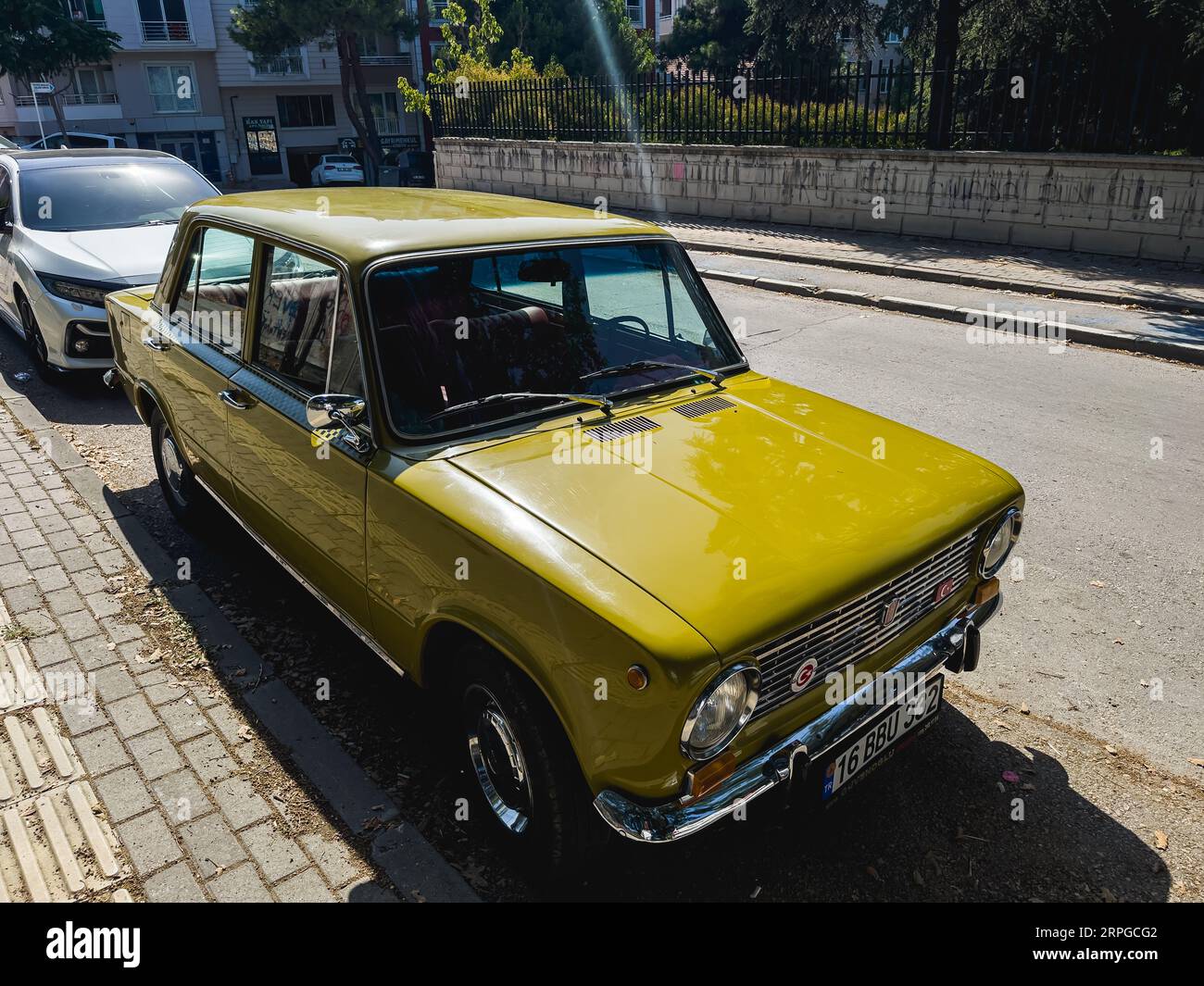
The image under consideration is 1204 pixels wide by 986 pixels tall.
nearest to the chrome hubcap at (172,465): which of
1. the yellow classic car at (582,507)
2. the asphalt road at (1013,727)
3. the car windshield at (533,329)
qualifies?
the asphalt road at (1013,727)

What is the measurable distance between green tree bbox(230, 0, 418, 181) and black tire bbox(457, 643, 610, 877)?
3961 centimetres

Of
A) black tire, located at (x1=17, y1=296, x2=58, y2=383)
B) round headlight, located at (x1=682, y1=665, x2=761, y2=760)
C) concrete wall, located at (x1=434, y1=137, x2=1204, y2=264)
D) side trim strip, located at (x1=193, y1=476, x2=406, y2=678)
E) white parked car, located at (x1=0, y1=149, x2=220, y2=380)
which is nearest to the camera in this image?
round headlight, located at (x1=682, y1=665, x2=761, y2=760)

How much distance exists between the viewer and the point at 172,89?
1759 inches

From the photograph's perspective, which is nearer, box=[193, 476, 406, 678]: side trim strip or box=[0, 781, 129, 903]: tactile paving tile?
box=[0, 781, 129, 903]: tactile paving tile

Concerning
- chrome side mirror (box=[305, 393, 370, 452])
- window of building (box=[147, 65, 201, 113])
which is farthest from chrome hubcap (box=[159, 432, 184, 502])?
window of building (box=[147, 65, 201, 113])

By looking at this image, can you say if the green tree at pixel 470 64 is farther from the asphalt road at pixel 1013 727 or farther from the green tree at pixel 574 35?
the asphalt road at pixel 1013 727

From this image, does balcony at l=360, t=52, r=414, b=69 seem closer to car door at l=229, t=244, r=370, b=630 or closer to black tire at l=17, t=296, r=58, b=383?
black tire at l=17, t=296, r=58, b=383

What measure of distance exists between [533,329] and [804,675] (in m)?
1.72

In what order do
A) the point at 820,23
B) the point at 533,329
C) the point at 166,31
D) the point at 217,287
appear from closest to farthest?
the point at 533,329, the point at 217,287, the point at 820,23, the point at 166,31

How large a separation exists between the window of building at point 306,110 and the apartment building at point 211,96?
0.05m

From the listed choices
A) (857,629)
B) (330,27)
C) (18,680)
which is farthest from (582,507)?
(330,27)

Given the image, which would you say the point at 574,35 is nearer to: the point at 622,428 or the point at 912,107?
the point at 912,107

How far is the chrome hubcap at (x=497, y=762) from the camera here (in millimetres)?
2920

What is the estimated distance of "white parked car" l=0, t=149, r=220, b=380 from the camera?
793 centimetres
